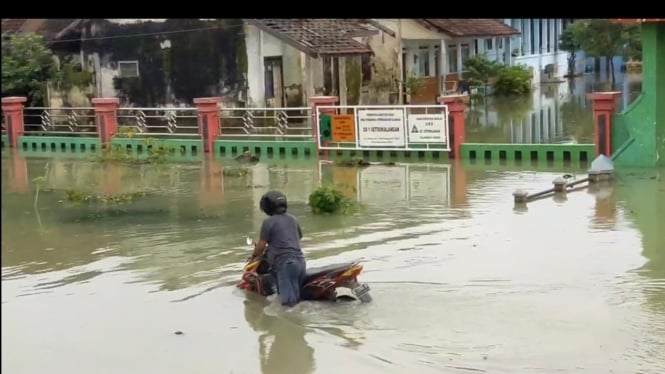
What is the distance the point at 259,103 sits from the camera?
94.4 ft

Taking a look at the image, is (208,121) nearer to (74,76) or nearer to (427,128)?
(427,128)

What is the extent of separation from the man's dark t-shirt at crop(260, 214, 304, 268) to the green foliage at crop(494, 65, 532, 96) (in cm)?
3321

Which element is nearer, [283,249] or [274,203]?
[283,249]

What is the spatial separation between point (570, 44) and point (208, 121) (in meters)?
33.3

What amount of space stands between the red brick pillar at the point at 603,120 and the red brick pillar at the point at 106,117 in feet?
38.0

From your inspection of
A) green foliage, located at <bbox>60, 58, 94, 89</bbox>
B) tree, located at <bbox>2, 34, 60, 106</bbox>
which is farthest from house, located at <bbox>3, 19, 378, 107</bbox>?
tree, located at <bbox>2, 34, 60, 106</bbox>

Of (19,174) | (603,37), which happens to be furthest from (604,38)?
(19,174)

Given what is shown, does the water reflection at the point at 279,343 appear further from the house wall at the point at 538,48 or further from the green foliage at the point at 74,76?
the house wall at the point at 538,48

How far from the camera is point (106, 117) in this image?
23844 mm

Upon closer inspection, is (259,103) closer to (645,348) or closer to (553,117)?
(553,117)

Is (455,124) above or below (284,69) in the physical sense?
below

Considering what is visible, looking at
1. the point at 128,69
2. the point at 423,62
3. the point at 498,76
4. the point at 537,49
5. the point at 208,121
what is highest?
the point at 537,49

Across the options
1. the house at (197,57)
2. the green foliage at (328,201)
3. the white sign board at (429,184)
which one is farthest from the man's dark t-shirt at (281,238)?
the house at (197,57)

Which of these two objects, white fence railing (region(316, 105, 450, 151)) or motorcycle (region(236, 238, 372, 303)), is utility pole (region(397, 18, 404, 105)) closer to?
white fence railing (region(316, 105, 450, 151))
